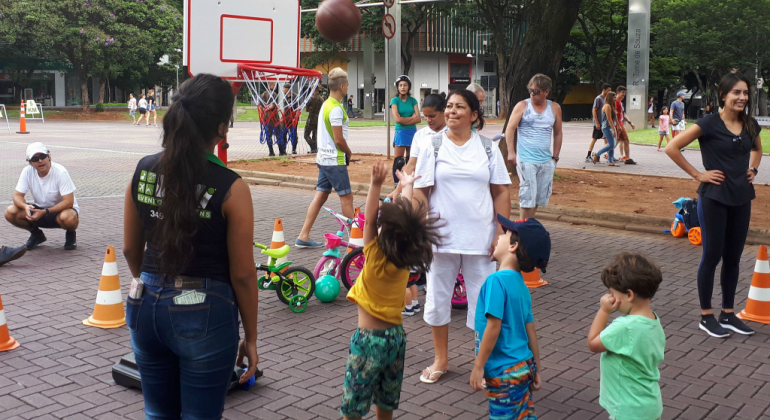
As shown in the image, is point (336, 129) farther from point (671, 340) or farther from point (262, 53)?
point (671, 340)

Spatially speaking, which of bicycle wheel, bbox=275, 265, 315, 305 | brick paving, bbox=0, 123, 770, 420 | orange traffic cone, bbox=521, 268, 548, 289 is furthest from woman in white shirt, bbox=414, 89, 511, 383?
orange traffic cone, bbox=521, 268, 548, 289

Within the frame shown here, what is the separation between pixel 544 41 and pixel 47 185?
8.71m

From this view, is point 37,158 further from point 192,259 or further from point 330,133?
point 192,259

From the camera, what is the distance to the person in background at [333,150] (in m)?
8.45

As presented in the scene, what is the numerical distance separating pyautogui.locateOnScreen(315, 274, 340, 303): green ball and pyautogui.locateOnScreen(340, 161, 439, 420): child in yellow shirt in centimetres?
294

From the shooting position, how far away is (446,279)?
470cm

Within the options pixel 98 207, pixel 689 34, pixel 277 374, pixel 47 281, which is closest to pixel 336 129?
pixel 47 281

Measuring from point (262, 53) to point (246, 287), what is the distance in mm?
4420

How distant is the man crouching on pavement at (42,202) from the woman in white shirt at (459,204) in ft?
17.8

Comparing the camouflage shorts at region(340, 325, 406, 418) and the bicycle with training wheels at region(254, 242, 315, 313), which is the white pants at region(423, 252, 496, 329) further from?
the bicycle with training wheels at region(254, 242, 315, 313)

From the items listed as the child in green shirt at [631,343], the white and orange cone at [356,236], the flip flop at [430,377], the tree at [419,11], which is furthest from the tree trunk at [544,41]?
the tree at [419,11]

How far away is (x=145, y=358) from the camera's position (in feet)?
8.87

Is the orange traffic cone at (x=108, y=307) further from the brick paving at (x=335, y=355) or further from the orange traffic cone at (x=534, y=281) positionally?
the orange traffic cone at (x=534, y=281)

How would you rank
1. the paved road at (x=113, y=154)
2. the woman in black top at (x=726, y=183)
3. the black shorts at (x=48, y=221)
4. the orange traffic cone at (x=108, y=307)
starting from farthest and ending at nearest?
the paved road at (x=113, y=154) < the black shorts at (x=48, y=221) < the orange traffic cone at (x=108, y=307) < the woman in black top at (x=726, y=183)
